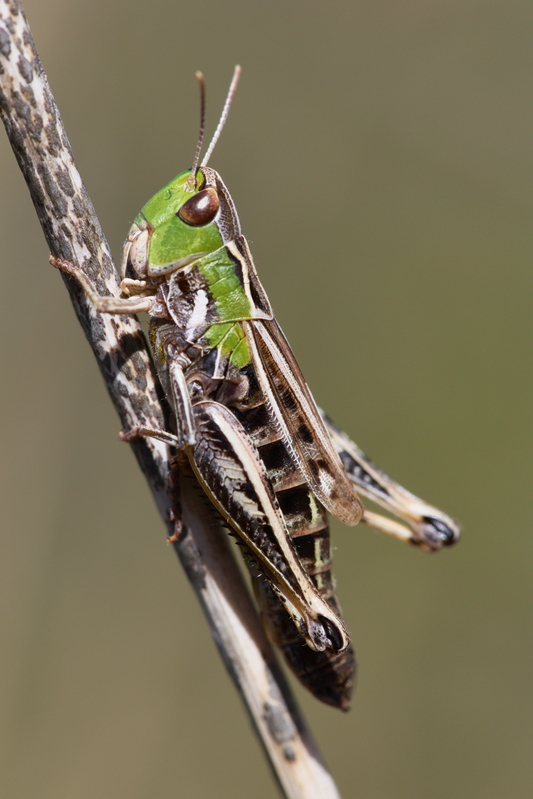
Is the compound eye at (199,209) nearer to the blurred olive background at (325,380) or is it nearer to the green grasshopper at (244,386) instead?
the green grasshopper at (244,386)

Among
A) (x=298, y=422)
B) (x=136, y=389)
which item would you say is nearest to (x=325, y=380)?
(x=298, y=422)

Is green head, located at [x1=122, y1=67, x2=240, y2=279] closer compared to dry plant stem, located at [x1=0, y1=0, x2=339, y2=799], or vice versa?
dry plant stem, located at [x1=0, y1=0, x2=339, y2=799]

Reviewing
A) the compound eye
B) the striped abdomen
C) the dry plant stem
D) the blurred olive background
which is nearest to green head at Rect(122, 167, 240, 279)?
the compound eye

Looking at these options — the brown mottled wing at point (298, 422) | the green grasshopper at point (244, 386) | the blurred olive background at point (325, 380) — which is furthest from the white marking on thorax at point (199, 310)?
the blurred olive background at point (325, 380)

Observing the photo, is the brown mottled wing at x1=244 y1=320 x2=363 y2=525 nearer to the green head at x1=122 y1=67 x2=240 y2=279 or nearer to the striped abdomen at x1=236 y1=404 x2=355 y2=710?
the striped abdomen at x1=236 y1=404 x2=355 y2=710

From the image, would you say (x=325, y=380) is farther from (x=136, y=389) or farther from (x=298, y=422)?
(x=136, y=389)

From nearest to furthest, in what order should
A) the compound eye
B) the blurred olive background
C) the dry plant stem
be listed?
the dry plant stem
the compound eye
the blurred olive background

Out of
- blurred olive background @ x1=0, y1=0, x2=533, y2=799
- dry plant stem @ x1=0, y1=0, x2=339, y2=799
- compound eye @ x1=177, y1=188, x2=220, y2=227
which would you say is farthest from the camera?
blurred olive background @ x1=0, y1=0, x2=533, y2=799

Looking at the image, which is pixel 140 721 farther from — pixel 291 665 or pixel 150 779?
pixel 291 665
